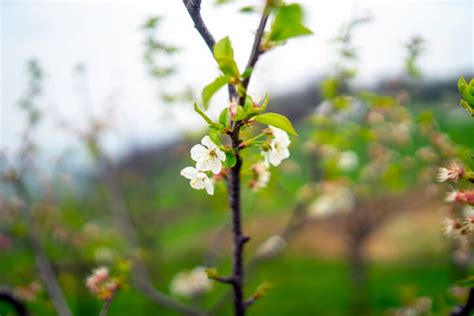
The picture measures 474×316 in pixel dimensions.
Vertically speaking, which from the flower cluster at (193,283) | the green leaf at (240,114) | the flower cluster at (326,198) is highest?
the green leaf at (240,114)

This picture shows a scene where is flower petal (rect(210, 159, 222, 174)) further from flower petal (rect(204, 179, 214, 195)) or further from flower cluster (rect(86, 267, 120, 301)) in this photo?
flower cluster (rect(86, 267, 120, 301))

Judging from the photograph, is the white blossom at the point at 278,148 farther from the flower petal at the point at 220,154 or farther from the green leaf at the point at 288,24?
the green leaf at the point at 288,24

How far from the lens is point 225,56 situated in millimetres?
883

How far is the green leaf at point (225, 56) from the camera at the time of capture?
0.87 m

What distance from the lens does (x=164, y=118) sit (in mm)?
3041

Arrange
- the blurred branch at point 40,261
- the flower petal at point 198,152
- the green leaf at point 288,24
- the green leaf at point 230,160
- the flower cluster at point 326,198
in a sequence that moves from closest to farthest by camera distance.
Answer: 1. the green leaf at point 288,24
2. the green leaf at point 230,160
3. the flower petal at point 198,152
4. the blurred branch at point 40,261
5. the flower cluster at point 326,198

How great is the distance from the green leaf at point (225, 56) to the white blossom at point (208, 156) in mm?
191

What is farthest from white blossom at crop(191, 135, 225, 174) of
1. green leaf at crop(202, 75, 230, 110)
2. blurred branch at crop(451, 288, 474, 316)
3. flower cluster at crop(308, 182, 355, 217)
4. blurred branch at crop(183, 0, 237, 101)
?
flower cluster at crop(308, 182, 355, 217)

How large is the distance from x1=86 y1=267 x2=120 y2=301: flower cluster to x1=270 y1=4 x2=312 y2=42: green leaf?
1077 millimetres

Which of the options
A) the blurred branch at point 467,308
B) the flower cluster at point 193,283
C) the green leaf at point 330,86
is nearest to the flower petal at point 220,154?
the blurred branch at point 467,308

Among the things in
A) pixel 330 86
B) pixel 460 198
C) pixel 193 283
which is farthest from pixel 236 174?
pixel 193 283

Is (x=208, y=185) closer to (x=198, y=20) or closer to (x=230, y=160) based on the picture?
(x=230, y=160)

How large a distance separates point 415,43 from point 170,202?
1249cm

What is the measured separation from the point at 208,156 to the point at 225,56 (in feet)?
0.93
